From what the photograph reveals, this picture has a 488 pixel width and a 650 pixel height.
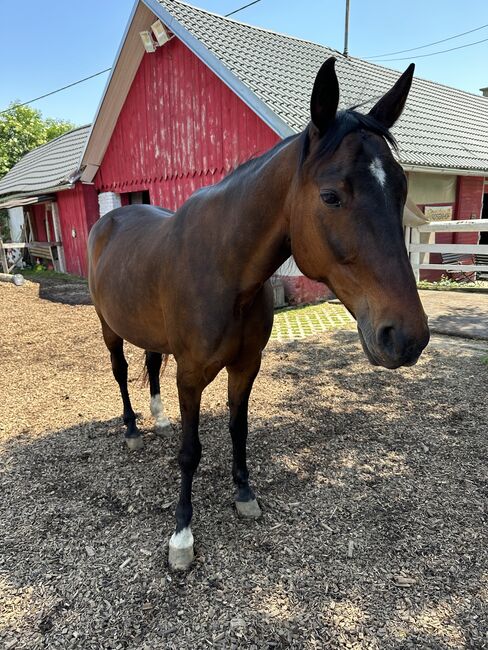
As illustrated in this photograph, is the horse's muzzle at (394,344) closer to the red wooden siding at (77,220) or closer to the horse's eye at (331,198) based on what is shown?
the horse's eye at (331,198)

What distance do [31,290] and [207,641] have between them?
35.4 ft

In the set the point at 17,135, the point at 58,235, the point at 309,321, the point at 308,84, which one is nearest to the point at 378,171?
the point at 309,321

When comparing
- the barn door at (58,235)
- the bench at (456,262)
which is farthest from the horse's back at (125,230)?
the barn door at (58,235)

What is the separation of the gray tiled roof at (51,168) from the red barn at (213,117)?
4.61 feet

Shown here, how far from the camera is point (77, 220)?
1290 cm

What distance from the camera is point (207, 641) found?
175cm

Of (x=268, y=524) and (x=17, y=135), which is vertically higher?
(x=17, y=135)

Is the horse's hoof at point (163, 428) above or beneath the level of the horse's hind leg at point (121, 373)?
beneath

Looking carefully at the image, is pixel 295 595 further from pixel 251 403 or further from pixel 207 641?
pixel 251 403

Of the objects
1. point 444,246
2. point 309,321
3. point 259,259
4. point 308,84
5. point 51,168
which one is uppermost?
point 308,84

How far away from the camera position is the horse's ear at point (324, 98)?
1.34 m

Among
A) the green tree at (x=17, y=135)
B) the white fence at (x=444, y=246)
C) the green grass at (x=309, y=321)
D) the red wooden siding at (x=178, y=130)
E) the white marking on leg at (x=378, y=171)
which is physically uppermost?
the green tree at (x=17, y=135)

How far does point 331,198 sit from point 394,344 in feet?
1.69

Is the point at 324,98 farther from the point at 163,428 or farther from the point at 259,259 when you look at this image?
the point at 163,428
